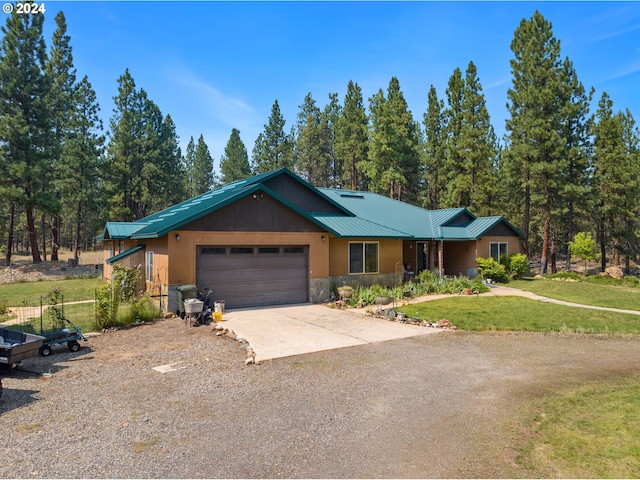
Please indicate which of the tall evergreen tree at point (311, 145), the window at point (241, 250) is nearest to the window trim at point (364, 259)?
the window at point (241, 250)

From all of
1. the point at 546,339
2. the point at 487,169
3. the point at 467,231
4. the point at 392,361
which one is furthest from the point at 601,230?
the point at 392,361

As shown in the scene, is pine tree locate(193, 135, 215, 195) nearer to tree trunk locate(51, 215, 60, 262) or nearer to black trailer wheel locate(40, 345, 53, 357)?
tree trunk locate(51, 215, 60, 262)

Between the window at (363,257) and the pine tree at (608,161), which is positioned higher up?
the pine tree at (608,161)

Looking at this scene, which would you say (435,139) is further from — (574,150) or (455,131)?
(574,150)

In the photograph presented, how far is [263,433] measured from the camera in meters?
5.21

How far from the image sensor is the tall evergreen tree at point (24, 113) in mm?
28609

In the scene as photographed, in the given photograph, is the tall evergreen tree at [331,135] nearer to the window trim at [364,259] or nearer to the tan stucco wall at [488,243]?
the tan stucco wall at [488,243]

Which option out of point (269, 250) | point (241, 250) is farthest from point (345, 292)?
point (241, 250)

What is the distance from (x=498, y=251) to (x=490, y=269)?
7.64 feet

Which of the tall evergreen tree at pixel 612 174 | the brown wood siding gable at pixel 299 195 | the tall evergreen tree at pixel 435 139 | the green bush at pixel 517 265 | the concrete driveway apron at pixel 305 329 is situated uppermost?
the tall evergreen tree at pixel 435 139

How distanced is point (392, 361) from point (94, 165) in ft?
123

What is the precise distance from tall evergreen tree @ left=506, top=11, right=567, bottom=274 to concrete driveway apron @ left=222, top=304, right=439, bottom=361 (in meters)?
22.8

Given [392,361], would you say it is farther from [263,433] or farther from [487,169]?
[487,169]

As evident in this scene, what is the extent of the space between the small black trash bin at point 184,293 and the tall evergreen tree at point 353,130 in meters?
33.7
